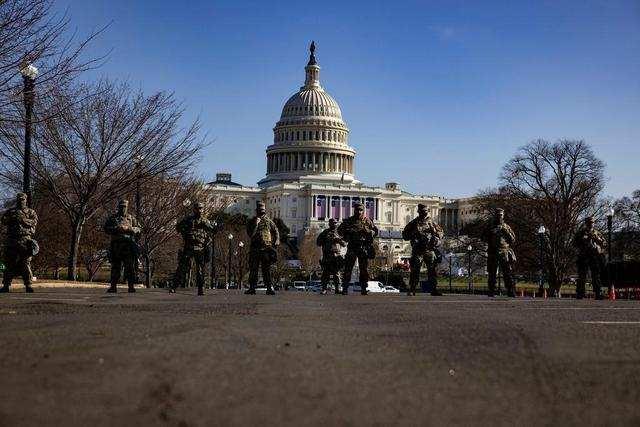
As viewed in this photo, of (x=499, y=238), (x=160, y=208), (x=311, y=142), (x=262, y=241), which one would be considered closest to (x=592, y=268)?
(x=499, y=238)

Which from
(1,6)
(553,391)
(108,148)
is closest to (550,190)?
(108,148)

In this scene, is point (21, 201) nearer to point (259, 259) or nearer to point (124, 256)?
point (124, 256)

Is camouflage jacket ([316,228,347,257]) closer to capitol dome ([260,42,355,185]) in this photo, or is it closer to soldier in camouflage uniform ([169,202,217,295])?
soldier in camouflage uniform ([169,202,217,295])

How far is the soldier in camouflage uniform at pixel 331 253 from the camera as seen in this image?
2344 centimetres

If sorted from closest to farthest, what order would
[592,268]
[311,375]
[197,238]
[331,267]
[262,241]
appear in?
[311,375] < [262,241] < [197,238] < [592,268] < [331,267]

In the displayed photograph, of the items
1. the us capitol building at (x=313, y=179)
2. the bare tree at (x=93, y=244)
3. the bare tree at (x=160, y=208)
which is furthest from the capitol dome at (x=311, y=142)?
the bare tree at (x=160, y=208)

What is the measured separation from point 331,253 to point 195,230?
5.19 meters

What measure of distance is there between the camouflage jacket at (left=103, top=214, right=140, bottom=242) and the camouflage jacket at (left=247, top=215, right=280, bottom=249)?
2476 mm

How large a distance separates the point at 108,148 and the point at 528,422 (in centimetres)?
3073

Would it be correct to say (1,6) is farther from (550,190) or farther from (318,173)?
(318,173)

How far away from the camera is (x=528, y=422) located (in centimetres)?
394

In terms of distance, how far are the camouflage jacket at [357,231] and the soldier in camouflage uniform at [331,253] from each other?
107 inches

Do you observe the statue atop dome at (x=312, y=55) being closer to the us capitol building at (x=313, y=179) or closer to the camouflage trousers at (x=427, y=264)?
the us capitol building at (x=313, y=179)

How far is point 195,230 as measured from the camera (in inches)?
768
